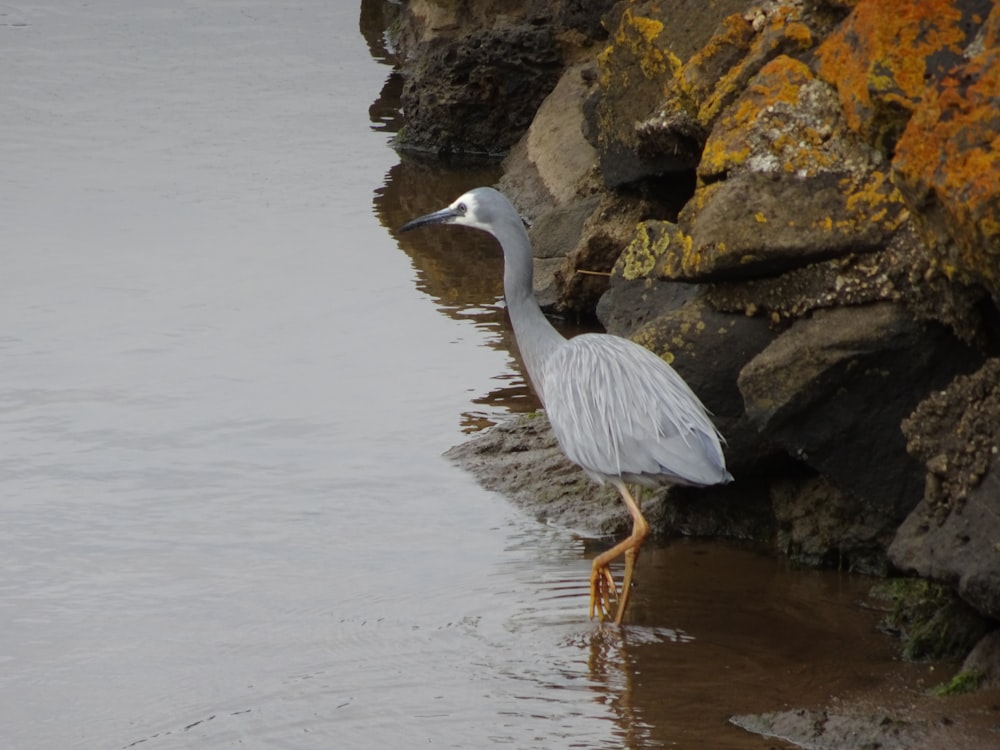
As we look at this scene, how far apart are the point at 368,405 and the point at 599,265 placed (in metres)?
1.79

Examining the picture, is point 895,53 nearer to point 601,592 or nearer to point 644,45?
point 601,592

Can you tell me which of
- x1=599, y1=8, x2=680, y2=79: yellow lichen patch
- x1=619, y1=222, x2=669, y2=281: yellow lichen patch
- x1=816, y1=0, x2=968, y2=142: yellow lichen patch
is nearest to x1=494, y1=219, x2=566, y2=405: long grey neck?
x1=619, y1=222, x2=669, y2=281: yellow lichen patch

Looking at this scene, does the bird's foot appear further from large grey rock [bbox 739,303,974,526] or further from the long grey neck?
the long grey neck

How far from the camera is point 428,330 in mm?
9789

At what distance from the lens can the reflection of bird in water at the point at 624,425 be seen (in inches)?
233

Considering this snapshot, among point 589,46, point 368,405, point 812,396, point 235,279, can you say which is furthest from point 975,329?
point 589,46

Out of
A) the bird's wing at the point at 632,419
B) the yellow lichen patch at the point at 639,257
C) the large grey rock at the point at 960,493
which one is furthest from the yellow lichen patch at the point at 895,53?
the yellow lichen patch at the point at 639,257

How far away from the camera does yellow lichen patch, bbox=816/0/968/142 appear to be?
→ 5.15 metres

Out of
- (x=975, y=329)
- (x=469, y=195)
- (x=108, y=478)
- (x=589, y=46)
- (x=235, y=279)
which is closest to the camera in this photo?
(x=975, y=329)

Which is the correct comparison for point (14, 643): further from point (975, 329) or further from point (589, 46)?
point (589, 46)

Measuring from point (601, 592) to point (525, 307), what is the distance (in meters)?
1.44

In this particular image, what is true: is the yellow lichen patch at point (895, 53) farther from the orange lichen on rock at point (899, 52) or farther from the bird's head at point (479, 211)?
the bird's head at point (479, 211)

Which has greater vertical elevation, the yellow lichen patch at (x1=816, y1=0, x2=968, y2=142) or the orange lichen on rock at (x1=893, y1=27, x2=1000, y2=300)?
the yellow lichen patch at (x1=816, y1=0, x2=968, y2=142)

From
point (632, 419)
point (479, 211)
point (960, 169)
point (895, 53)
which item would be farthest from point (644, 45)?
point (960, 169)
